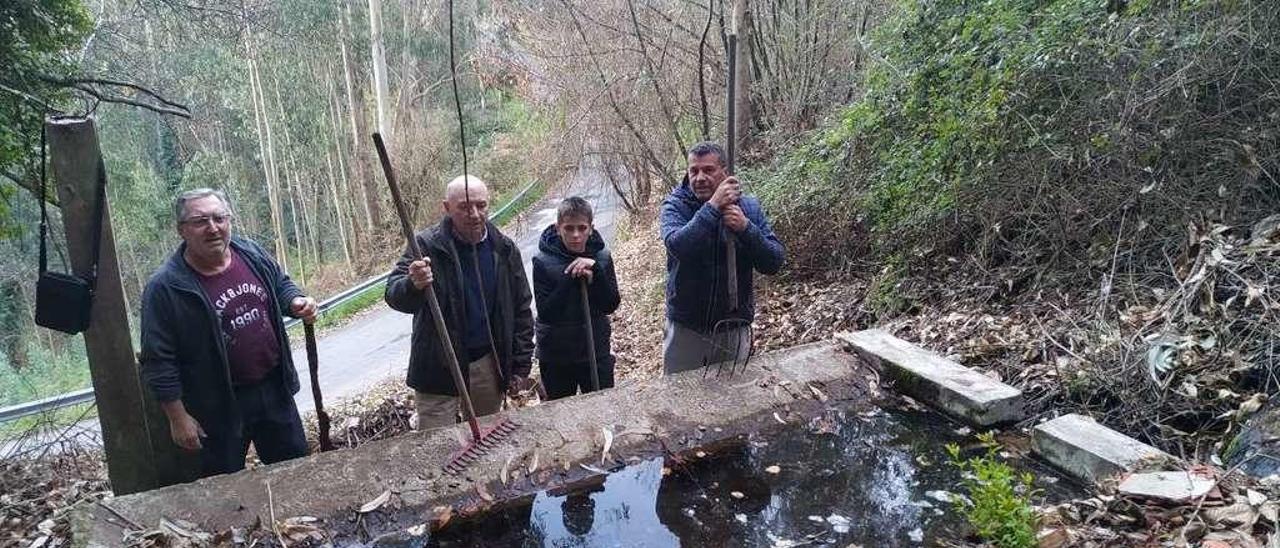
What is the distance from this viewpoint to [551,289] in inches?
145

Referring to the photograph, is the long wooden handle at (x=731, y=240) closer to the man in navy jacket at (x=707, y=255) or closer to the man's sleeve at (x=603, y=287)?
the man in navy jacket at (x=707, y=255)

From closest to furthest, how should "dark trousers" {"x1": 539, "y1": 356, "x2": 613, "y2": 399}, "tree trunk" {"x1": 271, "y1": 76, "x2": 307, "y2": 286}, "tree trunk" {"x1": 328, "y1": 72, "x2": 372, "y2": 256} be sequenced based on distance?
Result: "dark trousers" {"x1": 539, "y1": 356, "x2": 613, "y2": 399}, "tree trunk" {"x1": 271, "y1": 76, "x2": 307, "y2": 286}, "tree trunk" {"x1": 328, "y1": 72, "x2": 372, "y2": 256}

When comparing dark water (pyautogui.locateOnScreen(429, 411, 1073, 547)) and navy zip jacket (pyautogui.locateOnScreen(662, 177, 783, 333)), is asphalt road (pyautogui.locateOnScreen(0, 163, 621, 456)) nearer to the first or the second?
navy zip jacket (pyautogui.locateOnScreen(662, 177, 783, 333))

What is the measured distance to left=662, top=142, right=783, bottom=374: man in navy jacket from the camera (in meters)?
3.27

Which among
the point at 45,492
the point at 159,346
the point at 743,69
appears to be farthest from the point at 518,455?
the point at 743,69

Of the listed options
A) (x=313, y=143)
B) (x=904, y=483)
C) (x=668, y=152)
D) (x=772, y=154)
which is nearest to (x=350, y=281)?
(x=313, y=143)

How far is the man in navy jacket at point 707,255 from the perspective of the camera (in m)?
3.27

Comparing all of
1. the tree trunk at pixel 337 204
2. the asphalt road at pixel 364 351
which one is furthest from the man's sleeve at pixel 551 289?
the tree trunk at pixel 337 204

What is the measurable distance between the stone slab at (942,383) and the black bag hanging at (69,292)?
3.45 metres

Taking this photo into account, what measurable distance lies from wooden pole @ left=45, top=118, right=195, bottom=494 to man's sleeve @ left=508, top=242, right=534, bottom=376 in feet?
4.90

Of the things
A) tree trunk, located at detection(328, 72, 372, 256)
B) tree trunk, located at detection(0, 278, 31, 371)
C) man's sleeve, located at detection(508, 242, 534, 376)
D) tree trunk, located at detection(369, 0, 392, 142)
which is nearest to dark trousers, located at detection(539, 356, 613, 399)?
man's sleeve, located at detection(508, 242, 534, 376)

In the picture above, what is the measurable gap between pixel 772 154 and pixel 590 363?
6302mm

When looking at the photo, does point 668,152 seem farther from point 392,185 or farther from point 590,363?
point 392,185

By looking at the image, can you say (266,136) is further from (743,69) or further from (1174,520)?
(1174,520)
